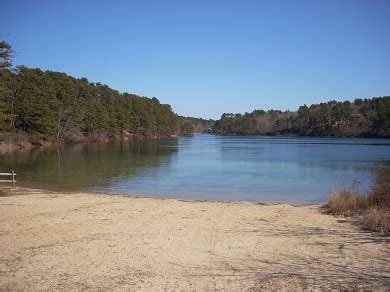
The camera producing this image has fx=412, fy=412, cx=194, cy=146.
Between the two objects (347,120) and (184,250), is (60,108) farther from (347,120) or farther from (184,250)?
(347,120)

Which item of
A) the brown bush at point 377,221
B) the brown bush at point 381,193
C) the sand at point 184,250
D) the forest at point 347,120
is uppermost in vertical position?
the forest at point 347,120

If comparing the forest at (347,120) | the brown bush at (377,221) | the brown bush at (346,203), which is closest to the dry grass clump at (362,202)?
the brown bush at (346,203)

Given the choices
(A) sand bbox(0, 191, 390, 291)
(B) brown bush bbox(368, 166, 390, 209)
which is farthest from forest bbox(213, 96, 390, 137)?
(A) sand bbox(0, 191, 390, 291)

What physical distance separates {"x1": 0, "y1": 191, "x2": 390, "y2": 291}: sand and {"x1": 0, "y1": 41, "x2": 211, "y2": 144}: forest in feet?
109

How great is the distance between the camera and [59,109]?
85.4 meters

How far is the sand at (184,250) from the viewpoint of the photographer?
850 centimetres

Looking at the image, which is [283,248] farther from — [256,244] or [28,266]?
[28,266]

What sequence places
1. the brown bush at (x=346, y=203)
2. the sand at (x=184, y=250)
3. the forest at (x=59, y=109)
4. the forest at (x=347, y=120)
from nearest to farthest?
1. the sand at (x=184, y=250)
2. the brown bush at (x=346, y=203)
3. the forest at (x=59, y=109)
4. the forest at (x=347, y=120)

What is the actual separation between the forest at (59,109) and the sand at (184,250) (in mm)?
33355

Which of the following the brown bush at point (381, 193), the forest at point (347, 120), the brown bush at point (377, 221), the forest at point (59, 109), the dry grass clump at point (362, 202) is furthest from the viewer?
the forest at point (347, 120)

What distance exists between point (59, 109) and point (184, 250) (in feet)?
263

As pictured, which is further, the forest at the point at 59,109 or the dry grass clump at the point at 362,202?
the forest at the point at 59,109

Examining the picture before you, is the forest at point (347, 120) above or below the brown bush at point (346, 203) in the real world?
above

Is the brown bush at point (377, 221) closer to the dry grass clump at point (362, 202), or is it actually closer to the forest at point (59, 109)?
the dry grass clump at point (362, 202)
